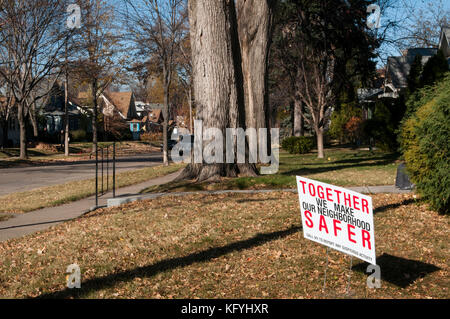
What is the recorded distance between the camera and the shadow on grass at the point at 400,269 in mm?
5784

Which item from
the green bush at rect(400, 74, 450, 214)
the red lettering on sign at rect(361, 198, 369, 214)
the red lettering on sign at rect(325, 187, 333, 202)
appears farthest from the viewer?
the green bush at rect(400, 74, 450, 214)

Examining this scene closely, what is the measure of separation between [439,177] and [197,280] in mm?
5141

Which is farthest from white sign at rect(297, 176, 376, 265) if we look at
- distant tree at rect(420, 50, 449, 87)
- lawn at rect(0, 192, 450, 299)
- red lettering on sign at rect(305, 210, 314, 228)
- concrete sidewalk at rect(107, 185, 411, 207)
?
distant tree at rect(420, 50, 449, 87)

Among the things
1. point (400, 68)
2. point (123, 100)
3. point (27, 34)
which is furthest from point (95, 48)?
point (123, 100)

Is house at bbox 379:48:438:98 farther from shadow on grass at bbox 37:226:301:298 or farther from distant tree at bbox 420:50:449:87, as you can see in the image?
shadow on grass at bbox 37:226:301:298

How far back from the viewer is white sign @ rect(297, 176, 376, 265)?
4988mm

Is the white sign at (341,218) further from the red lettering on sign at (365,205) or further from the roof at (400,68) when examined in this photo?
the roof at (400,68)

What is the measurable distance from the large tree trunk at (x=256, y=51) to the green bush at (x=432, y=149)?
7600 millimetres

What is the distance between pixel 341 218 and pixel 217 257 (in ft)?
7.53

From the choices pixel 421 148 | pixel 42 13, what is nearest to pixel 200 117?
pixel 421 148

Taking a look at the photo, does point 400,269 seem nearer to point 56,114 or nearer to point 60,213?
point 60,213

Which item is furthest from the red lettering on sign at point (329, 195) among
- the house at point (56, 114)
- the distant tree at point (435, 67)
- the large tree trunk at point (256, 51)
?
the house at point (56, 114)

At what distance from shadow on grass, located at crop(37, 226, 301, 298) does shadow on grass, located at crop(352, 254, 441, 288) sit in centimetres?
175

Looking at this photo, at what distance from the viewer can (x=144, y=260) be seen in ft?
21.8
